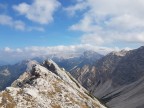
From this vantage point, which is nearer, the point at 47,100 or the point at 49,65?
the point at 47,100

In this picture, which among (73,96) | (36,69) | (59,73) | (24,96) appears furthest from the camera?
(59,73)

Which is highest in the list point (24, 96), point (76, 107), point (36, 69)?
point (36, 69)

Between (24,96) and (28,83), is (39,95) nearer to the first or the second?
(24,96)

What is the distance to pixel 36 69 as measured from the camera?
106 meters

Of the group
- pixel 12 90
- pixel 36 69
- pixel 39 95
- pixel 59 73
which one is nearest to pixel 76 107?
pixel 39 95

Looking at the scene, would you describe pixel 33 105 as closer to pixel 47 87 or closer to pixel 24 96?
pixel 24 96

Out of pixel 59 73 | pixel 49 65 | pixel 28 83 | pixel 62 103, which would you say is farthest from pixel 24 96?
pixel 49 65

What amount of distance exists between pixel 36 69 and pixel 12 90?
29.3m

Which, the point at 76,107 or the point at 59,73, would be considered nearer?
the point at 76,107

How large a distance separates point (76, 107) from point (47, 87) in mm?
10572

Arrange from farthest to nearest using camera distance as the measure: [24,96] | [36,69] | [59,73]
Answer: [59,73] < [36,69] < [24,96]

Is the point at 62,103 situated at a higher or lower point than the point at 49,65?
lower

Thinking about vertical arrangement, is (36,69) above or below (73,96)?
above

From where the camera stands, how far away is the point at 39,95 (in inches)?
3093
